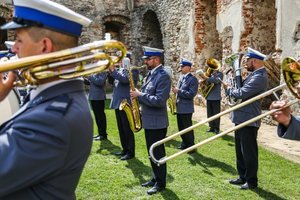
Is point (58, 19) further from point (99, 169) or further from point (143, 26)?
point (143, 26)

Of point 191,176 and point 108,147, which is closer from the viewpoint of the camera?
point 191,176

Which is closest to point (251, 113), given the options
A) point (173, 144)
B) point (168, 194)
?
point (168, 194)

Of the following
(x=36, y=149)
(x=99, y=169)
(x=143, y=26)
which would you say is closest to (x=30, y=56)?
(x=36, y=149)

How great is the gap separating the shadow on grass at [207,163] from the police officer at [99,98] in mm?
2222

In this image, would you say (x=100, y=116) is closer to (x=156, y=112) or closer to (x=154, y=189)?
(x=156, y=112)

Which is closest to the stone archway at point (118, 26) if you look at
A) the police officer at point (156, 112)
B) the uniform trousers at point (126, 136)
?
the uniform trousers at point (126, 136)

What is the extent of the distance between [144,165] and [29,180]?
4.81 metres

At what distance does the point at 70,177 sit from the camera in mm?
1594

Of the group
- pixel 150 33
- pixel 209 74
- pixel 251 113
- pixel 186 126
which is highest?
pixel 150 33

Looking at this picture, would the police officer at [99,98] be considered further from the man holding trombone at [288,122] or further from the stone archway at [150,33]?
the stone archway at [150,33]

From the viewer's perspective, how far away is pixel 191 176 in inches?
222

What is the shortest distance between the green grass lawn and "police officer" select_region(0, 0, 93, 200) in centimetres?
336

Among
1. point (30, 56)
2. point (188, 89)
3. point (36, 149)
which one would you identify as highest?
point (30, 56)

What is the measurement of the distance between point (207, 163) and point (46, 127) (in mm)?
5160
